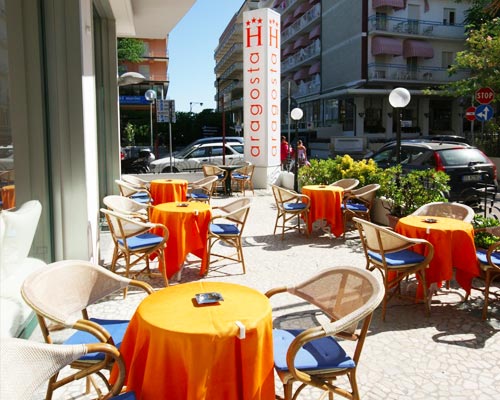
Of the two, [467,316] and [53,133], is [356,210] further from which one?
[53,133]

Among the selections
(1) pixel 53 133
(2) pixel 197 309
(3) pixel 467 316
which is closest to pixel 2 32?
(1) pixel 53 133

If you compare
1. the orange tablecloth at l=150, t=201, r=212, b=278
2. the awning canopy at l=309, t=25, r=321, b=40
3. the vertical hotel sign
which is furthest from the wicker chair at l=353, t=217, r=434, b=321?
the awning canopy at l=309, t=25, r=321, b=40

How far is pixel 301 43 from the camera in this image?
48.9 m

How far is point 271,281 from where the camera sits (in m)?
6.17

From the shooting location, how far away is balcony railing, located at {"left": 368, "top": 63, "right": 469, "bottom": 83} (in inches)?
1443

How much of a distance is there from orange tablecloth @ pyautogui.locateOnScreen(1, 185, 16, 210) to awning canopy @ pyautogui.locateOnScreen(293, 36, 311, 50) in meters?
47.0

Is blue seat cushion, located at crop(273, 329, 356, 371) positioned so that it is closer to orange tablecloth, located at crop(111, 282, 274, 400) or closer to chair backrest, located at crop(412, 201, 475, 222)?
orange tablecloth, located at crop(111, 282, 274, 400)

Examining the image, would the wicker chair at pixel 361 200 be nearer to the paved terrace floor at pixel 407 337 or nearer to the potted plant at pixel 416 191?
the potted plant at pixel 416 191

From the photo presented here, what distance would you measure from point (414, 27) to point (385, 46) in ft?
10.5

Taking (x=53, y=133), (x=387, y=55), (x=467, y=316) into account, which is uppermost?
(x=387, y=55)

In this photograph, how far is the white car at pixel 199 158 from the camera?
1769 centimetres

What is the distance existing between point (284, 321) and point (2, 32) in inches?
137

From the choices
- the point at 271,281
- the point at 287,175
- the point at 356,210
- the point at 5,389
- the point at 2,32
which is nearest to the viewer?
the point at 5,389

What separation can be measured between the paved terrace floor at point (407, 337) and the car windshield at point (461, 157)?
5.07 meters
